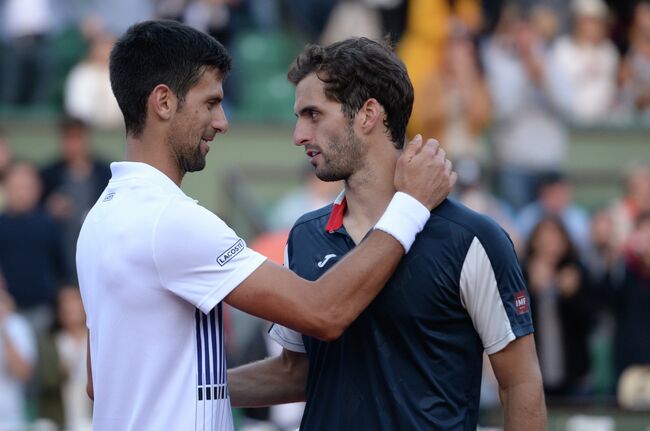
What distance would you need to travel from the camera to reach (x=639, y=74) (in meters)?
12.8

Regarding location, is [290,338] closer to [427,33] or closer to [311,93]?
[311,93]

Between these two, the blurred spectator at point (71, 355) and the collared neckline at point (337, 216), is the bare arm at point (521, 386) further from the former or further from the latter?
the blurred spectator at point (71, 355)

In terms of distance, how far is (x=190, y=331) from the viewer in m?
3.94

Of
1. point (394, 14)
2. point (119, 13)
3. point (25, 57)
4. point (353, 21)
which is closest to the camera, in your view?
point (394, 14)

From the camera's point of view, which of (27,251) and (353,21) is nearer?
(27,251)

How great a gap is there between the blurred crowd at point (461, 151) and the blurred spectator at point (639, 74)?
1 cm

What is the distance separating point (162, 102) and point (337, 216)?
716 millimetres

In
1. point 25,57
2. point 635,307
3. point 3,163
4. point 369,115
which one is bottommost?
point 635,307

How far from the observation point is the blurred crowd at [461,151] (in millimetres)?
9312

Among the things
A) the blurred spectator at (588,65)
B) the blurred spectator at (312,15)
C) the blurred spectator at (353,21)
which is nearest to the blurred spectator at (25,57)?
the blurred spectator at (312,15)

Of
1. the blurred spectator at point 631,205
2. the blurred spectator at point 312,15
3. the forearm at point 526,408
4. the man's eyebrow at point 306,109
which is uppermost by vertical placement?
the blurred spectator at point 312,15

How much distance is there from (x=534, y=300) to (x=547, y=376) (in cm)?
60

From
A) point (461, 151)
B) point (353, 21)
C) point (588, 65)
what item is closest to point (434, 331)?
point (461, 151)

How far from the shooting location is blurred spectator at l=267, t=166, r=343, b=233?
9.48m
